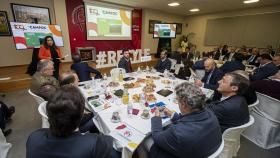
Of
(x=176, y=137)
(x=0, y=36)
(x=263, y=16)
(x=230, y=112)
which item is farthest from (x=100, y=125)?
(x=263, y=16)

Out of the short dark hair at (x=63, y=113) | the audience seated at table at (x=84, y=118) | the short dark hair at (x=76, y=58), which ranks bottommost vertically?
the audience seated at table at (x=84, y=118)

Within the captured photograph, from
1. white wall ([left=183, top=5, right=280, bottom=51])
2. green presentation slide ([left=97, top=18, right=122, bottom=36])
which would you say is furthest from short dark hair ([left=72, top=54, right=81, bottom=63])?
white wall ([left=183, top=5, right=280, bottom=51])

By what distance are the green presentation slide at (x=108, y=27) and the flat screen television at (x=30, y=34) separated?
6.18 ft

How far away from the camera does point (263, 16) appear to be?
5.86m

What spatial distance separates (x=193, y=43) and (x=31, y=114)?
27.4ft

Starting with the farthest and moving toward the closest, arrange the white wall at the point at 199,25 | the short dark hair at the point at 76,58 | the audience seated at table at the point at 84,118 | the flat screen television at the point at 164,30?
the flat screen television at the point at 164,30 < the white wall at the point at 199,25 < the short dark hair at the point at 76,58 < the audience seated at table at the point at 84,118

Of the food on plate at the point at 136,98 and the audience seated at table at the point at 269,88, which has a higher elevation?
the audience seated at table at the point at 269,88

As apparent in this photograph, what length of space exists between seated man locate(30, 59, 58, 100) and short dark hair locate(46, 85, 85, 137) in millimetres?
1217

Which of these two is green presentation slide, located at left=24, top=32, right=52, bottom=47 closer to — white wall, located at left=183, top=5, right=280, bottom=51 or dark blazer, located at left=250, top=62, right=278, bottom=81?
dark blazer, located at left=250, top=62, right=278, bottom=81

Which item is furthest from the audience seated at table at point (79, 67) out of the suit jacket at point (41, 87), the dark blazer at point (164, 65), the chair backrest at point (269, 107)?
the chair backrest at point (269, 107)

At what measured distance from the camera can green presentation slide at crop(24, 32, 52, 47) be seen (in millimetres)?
3763

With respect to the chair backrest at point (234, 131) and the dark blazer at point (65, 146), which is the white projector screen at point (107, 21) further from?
the chair backrest at point (234, 131)

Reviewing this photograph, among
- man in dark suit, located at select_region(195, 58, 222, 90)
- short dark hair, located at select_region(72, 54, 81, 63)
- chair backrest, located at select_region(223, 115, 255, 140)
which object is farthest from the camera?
short dark hair, located at select_region(72, 54, 81, 63)

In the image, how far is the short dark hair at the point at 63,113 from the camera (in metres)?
0.75
